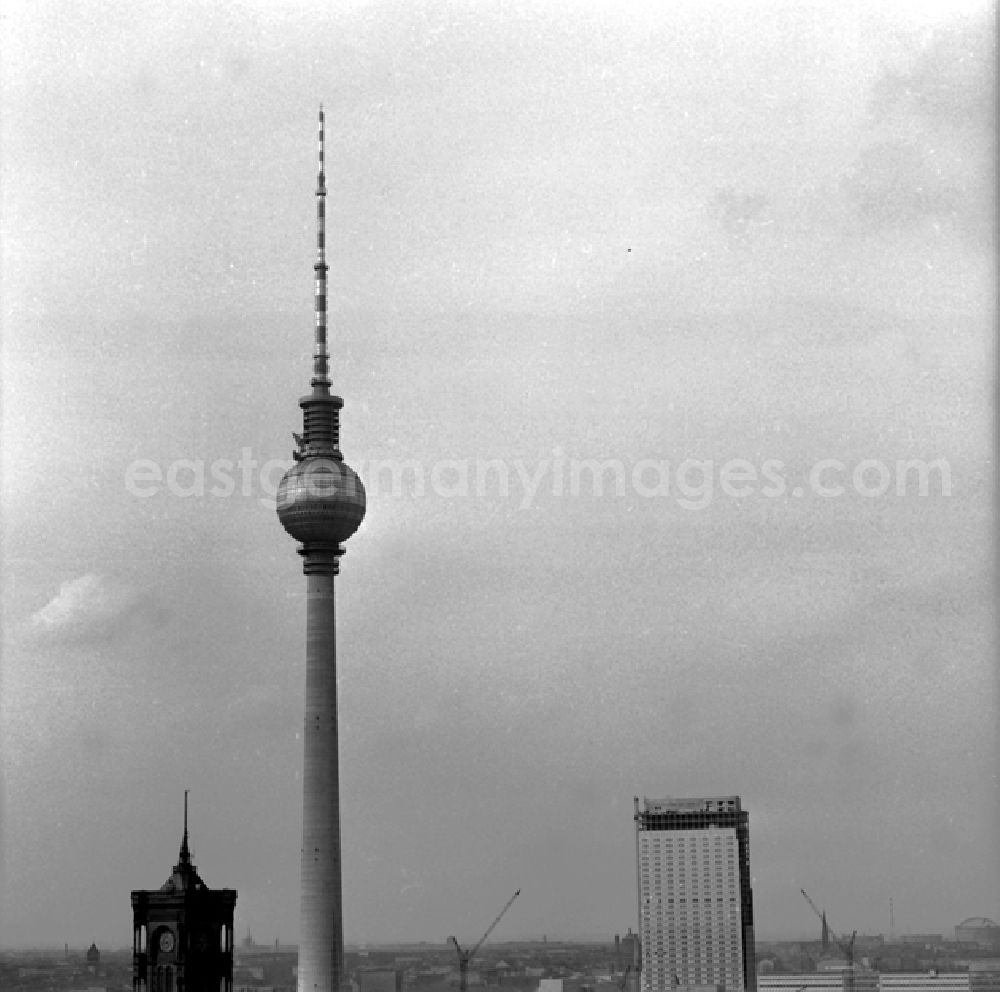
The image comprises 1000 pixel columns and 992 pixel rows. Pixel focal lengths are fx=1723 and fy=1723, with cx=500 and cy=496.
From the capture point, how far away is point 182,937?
138m

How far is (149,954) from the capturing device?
139500mm

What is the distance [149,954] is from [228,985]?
6.88m

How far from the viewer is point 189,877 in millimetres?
141875

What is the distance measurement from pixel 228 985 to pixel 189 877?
365 inches

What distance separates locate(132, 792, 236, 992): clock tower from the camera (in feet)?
452

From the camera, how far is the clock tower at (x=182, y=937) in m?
138

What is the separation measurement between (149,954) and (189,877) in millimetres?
6793

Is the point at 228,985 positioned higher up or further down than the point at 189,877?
further down

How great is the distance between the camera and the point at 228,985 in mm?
140125
